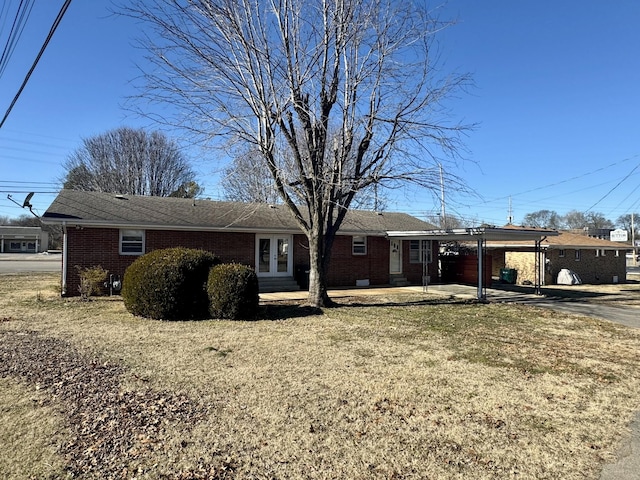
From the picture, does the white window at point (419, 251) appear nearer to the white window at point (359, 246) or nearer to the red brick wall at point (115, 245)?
the white window at point (359, 246)

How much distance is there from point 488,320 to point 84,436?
9.52 metres

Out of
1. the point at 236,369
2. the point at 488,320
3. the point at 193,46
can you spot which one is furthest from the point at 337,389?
the point at 193,46

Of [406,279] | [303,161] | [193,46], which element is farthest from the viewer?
[406,279]

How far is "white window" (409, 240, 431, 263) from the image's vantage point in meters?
20.7

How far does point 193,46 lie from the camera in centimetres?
1066

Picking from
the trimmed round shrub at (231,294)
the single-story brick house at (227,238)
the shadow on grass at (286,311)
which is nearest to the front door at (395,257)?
the single-story brick house at (227,238)

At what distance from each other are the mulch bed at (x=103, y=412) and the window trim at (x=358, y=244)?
519 inches

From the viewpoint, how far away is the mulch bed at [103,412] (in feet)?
Result: 11.2

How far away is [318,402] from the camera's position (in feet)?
15.9

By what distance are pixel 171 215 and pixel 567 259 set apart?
21.1 metres

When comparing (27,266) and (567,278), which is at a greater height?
(27,266)

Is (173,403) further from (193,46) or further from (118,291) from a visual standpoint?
(118,291)

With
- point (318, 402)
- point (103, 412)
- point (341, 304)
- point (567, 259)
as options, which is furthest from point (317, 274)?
point (567, 259)

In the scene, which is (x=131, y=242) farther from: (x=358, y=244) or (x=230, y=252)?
(x=358, y=244)
